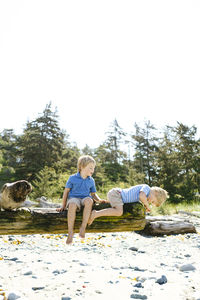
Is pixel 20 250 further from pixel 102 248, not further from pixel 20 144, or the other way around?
pixel 20 144

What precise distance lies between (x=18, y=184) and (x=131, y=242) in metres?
6.82

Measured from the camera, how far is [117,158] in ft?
117

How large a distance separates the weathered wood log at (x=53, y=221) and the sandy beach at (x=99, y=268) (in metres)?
1.17

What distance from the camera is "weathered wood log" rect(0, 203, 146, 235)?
3.00 m

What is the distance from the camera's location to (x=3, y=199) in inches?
111

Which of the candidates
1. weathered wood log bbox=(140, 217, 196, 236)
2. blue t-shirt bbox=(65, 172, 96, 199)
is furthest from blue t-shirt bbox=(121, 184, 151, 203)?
weathered wood log bbox=(140, 217, 196, 236)

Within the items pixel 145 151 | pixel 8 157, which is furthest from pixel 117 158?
pixel 8 157

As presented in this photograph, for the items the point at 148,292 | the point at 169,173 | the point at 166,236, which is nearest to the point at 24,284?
the point at 148,292

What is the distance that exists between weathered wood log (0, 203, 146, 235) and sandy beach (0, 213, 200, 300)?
1172 mm

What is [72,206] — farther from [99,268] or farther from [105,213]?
[99,268]

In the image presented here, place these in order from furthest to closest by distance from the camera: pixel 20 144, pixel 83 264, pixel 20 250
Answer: pixel 20 144, pixel 20 250, pixel 83 264

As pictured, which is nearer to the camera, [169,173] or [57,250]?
[57,250]

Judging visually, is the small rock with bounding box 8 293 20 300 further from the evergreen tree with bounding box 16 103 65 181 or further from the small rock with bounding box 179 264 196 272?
the evergreen tree with bounding box 16 103 65 181

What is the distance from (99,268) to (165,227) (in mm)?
4910
